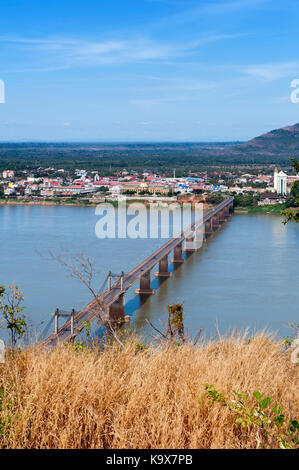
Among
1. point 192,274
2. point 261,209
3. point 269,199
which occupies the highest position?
point 269,199

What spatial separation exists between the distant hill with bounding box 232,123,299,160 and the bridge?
44.6 meters

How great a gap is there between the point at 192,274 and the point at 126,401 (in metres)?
8.63

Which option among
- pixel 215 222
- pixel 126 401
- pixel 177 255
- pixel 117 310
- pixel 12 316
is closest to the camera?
pixel 126 401

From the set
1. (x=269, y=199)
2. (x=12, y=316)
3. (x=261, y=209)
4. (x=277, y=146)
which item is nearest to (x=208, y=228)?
(x=261, y=209)

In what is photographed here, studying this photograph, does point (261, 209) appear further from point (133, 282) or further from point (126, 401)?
point (126, 401)

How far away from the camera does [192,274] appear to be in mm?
10000

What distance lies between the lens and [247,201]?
22344mm

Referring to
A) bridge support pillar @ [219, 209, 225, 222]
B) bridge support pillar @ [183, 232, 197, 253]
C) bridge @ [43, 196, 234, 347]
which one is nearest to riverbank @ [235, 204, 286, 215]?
bridge support pillar @ [219, 209, 225, 222]

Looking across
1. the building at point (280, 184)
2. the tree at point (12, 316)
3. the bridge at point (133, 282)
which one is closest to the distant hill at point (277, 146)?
the building at point (280, 184)

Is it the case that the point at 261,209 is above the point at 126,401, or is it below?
below

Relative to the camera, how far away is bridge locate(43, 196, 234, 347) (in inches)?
188

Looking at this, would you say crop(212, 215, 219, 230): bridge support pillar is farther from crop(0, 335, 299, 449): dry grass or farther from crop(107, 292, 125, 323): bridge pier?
crop(0, 335, 299, 449): dry grass

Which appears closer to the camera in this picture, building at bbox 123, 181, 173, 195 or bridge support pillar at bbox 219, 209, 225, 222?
bridge support pillar at bbox 219, 209, 225, 222
